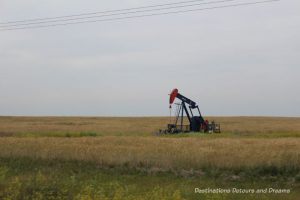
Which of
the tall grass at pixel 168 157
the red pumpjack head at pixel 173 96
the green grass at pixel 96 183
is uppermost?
the red pumpjack head at pixel 173 96

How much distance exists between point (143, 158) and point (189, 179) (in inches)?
137

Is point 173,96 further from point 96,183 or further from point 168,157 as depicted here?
point 96,183

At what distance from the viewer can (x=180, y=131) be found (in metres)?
35.5

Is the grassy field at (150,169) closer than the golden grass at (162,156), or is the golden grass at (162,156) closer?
the grassy field at (150,169)

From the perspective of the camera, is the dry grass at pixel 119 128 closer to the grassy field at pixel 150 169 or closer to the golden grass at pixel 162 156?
the golden grass at pixel 162 156

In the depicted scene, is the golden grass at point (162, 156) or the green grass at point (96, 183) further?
the golden grass at point (162, 156)

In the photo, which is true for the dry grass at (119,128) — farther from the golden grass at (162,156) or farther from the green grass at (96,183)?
the green grass at (96,183)

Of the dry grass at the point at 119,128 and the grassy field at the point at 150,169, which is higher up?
the dry grass at the point at 119,128

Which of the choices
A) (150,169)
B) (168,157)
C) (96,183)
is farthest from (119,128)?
(96,183)

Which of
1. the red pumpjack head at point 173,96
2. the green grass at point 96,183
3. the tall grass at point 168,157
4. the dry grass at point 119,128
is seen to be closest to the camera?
the green grass at point 96,183

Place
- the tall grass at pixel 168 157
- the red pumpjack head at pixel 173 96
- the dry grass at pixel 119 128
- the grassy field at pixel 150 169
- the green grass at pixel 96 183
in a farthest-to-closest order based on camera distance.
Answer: the dry grass at pixel 119 128, the red pumpjack head at pixel 173 96, the tall grass at pixel 168 157, the grassy field at pixel 150 169, the green grass at pixel 96 183

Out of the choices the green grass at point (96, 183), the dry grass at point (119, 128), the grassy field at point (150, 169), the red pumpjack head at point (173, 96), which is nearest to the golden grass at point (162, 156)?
the grassy field at point (150, 169)

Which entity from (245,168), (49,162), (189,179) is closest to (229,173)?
(245,168)

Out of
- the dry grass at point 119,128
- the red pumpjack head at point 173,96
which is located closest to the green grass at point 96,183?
the red pumpjack head at point 173,96
